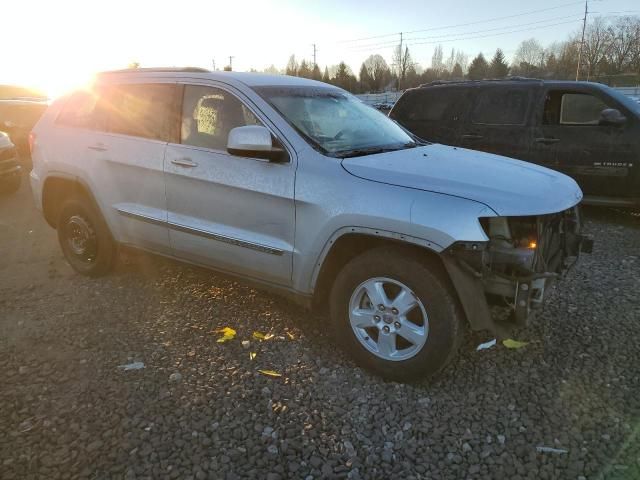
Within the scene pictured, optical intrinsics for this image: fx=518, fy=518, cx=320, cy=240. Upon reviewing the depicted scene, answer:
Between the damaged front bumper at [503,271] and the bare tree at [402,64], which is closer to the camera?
the damaged front bumper at [503,271]

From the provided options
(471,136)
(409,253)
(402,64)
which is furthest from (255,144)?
(402,64)

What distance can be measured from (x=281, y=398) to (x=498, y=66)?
3653 inches

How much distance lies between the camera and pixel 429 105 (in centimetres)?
771

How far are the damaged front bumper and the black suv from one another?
4255mm

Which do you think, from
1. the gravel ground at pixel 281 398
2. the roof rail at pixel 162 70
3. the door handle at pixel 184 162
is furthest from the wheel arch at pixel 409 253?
the roof rail at pixel 162 70

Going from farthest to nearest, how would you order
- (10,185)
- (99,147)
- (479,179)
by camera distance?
(10,185) < (99,147) < (479,179)

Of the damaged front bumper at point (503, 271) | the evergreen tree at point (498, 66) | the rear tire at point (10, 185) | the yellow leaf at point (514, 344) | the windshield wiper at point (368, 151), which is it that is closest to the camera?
the damaged front bumper at point (503, 271)

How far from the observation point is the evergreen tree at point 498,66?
3209 inches

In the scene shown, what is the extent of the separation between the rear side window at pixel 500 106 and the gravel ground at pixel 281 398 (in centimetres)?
328

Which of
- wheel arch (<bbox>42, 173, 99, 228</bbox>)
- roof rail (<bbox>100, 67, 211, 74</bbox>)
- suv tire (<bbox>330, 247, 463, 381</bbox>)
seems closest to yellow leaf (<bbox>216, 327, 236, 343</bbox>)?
suv tire (<bbox>330, 247, 463, 381</bbox>)

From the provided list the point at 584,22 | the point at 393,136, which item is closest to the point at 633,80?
the point at 584,22

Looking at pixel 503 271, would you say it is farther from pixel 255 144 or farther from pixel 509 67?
pixel 509 67

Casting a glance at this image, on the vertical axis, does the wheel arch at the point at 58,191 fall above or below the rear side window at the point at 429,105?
below

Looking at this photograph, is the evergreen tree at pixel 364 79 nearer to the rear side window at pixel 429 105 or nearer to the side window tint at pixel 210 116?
the rear side window at pixel 429 105
